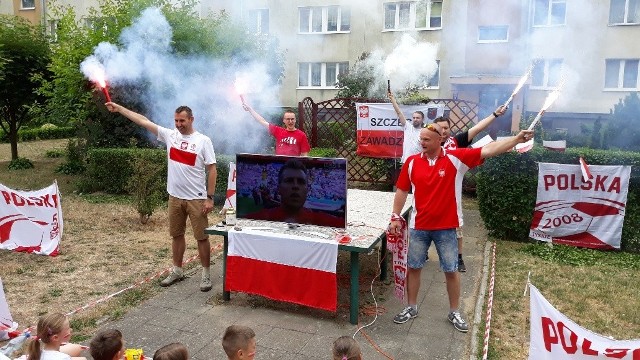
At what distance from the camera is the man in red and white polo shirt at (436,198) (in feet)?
15.3

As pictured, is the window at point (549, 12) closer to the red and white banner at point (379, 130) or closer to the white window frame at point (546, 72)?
the white window frame at point (546, 72)

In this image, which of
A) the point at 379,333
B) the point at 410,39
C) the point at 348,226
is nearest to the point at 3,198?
the point at 348,226

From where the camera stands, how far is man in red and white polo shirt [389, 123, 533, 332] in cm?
466

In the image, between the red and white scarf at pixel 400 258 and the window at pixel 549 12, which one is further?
the window at pixel 549 12

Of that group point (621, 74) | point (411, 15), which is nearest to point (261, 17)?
point (411, 15)

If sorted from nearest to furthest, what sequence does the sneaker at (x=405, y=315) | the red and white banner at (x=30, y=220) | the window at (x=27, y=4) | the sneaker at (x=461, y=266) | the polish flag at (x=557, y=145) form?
the sneaker at (x=405, y=315) → the sneaker at (x=461, y=266) → the red and white banner at (x=30, y=220) → the polish flag at (x=557, y=145) → the window at (x=27, y=4)

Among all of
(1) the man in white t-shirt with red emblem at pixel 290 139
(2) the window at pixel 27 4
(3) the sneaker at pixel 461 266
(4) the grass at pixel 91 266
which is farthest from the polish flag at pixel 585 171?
(2) the window at pixel 27 4

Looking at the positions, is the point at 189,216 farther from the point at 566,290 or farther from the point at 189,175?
the point at 566,290

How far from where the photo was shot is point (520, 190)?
782 cm

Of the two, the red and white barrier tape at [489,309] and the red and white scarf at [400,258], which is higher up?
the red and white scarf at [400,258]

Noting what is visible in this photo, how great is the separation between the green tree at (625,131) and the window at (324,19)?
14416mm

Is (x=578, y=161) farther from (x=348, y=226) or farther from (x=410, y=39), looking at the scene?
(x=410, y=39)

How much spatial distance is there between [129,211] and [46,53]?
832 centimetres

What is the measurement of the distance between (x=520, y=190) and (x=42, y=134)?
77.2 feet
